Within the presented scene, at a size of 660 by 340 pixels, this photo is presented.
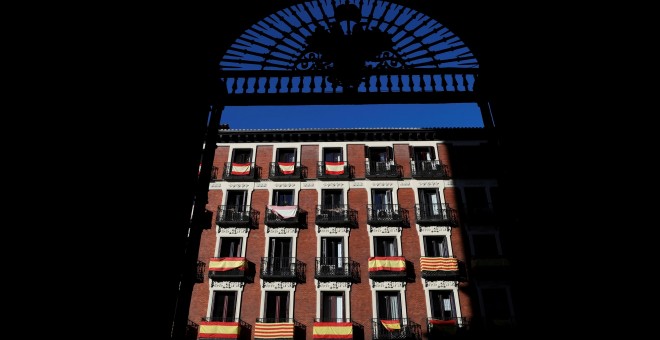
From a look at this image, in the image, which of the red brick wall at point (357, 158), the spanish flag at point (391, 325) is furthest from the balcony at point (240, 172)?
the spanish flag at point (391, 325)

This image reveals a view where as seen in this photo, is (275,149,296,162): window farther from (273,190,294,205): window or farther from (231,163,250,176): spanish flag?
(273,190,294,205): window

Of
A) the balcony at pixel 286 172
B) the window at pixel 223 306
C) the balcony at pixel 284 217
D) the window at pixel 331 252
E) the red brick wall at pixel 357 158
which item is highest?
the red brick wall at pixel 357 158

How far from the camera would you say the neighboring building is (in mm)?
20344

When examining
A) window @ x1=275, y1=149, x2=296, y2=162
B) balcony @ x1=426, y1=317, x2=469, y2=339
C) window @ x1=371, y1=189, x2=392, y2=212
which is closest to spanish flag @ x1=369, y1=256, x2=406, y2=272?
balcony @ x1=426, y1=317, x2=469, y2=339

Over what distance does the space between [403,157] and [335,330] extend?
10.6 meters

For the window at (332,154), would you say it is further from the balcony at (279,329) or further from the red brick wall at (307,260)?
the balcony at (279,329)

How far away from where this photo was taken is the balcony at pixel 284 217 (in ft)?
74.1

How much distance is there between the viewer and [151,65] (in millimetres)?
4156

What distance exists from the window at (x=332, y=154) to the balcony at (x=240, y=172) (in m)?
4.10

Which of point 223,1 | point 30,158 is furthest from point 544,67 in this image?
point 30,158

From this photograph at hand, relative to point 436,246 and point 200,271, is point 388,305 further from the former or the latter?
point 200,271

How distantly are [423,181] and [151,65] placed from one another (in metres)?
21.4

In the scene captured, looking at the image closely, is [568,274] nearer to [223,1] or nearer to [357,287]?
[223,1]

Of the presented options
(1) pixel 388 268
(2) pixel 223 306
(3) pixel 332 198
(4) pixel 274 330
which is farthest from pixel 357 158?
(2) pixel 223 306
